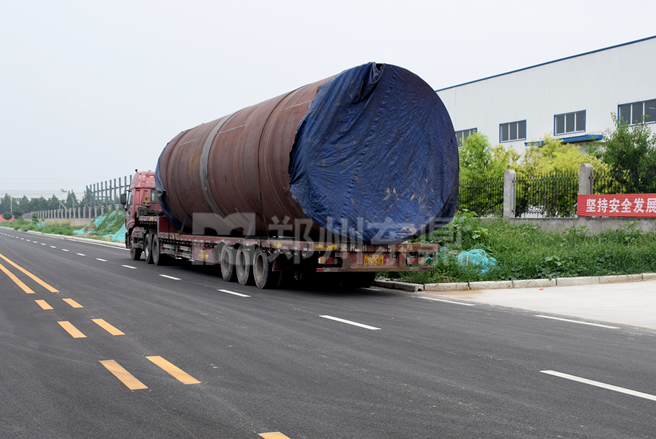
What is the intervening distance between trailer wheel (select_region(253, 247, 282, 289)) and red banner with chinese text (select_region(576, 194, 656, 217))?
37.9 ft

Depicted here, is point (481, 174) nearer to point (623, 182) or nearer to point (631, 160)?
point (631, 160)

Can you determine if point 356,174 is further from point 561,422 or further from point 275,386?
point 561,422

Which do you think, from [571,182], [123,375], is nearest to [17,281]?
[123,375]

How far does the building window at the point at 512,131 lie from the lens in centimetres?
4816

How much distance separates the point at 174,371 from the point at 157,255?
15.7 meters

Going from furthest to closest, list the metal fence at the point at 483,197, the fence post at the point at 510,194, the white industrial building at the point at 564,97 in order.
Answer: the white industrial building at the point at 564,97 → the metal fence at the point at 483,197 → the fence post at the point at 510,194

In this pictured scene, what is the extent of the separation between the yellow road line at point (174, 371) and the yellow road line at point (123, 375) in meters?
0.35

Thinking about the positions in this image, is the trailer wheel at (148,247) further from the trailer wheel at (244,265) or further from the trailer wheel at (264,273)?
the trailer wheel at (264,273)

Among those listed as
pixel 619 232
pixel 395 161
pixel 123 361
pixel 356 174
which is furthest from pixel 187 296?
pixel 619 232

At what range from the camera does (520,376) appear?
5773mm

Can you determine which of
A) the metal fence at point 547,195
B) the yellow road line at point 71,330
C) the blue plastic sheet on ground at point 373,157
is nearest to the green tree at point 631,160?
the metal fence at point 547,195

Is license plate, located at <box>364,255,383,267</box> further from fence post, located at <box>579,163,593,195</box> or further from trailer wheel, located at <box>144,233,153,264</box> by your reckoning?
trailer wheel, located at <box>144,233,153,264</box>

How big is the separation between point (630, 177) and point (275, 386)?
18832 millimetres

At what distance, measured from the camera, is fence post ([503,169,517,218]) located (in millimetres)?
22969
